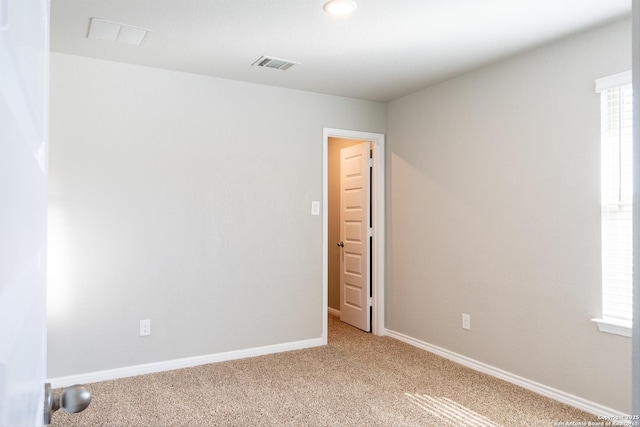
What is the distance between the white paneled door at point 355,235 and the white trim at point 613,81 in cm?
229

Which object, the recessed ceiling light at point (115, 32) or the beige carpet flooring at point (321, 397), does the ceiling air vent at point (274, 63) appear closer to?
the recessed ceiling light at point (115, 32)

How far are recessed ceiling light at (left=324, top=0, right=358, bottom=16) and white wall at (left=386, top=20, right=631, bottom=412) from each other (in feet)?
4.93

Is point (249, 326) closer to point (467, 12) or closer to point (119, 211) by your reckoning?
point (119, 211)

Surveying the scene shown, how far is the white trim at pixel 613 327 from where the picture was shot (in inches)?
99.2

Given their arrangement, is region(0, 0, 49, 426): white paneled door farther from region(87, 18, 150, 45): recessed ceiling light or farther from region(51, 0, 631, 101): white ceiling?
region(87, 18, 150, 45): recessed ceiling light

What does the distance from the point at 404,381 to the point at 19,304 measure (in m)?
3.31

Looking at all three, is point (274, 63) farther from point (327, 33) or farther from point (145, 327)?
point (145, 327)

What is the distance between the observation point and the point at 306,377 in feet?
10.9

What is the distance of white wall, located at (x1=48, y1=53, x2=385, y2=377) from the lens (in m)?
3.16

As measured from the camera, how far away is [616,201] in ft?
8.66

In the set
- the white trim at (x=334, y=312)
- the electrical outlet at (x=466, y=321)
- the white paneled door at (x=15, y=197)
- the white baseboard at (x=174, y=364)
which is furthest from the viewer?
the white trim at (x=334, y=312)

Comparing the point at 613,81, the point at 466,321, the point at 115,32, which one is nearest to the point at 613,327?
the point at 466,321

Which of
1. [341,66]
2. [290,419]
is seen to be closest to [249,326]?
[290,419]

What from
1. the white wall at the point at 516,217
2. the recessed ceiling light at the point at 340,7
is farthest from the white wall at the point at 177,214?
the recessed ceiling light at the point at 340,7
